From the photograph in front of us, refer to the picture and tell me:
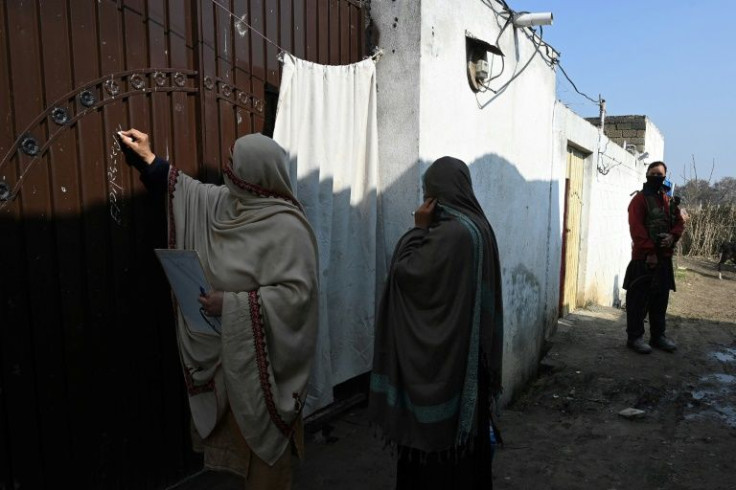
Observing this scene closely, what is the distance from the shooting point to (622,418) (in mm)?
3977

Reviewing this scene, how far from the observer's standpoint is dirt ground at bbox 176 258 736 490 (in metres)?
2.97

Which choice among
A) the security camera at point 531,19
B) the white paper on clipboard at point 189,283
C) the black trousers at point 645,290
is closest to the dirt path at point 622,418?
the black trousers at point 645,290

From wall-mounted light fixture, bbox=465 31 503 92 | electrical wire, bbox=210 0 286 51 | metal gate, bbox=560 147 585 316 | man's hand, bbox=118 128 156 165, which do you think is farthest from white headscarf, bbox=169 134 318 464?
metal gate, bbox=560 147 585 316

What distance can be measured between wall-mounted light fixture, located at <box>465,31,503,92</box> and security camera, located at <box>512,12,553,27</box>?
0.80 metres

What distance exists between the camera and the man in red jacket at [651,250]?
5.11m

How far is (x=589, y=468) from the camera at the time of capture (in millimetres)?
3191

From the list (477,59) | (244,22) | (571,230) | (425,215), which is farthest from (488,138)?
(571,230)

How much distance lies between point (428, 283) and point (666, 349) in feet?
14.0

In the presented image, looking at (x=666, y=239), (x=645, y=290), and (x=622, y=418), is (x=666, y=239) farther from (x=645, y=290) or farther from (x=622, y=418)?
(x=622, y=418)

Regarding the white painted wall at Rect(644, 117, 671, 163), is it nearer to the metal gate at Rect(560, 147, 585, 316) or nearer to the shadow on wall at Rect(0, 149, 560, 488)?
the metal gate at Rect(560, 147, 585, 316)

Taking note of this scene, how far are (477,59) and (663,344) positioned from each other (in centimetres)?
360

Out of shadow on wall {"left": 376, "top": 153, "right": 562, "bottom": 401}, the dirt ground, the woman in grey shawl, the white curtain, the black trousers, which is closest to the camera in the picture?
the woman in grey shawl

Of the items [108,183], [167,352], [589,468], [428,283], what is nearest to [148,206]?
[108,183]

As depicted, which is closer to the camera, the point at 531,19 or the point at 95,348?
the point at 95,348
